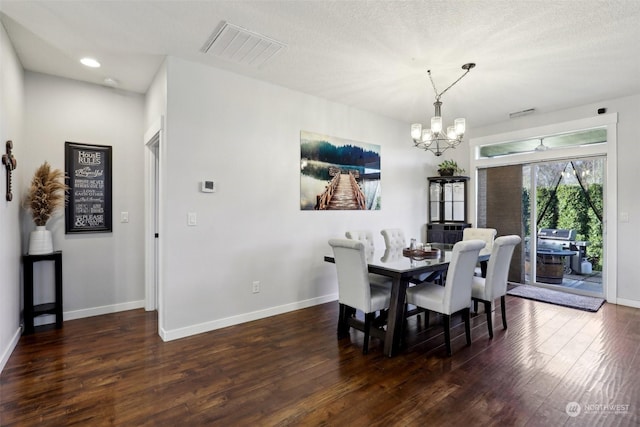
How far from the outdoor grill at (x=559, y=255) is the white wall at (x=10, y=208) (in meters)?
6.49

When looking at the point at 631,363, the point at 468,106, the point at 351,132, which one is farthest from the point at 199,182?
the point at 631,363

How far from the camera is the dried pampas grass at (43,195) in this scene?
3.13 meters

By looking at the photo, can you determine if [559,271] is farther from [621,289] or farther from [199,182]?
[199,182]

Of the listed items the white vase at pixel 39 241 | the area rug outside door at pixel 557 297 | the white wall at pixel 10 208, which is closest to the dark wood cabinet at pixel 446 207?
the area rug outside door at pixel 557 297

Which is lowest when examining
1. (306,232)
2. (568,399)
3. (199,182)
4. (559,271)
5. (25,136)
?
(568,399)

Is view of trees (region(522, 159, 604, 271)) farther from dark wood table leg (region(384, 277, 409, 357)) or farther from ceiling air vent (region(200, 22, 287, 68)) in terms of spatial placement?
ceiling air vent (region(200, 22, 287, 68))

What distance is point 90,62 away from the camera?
3.12 m

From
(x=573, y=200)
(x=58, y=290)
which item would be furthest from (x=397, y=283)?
(x=573, y=200)

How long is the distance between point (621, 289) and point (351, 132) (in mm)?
4142

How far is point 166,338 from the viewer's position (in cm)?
299

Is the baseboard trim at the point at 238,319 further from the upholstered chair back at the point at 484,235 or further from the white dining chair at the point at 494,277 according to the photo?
the upholstered chair back at the point at 484,235

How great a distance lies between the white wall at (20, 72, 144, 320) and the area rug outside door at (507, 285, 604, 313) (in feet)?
17.2

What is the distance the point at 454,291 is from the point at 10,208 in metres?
3.84

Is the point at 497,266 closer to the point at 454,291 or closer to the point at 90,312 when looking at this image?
the point at 454,291
